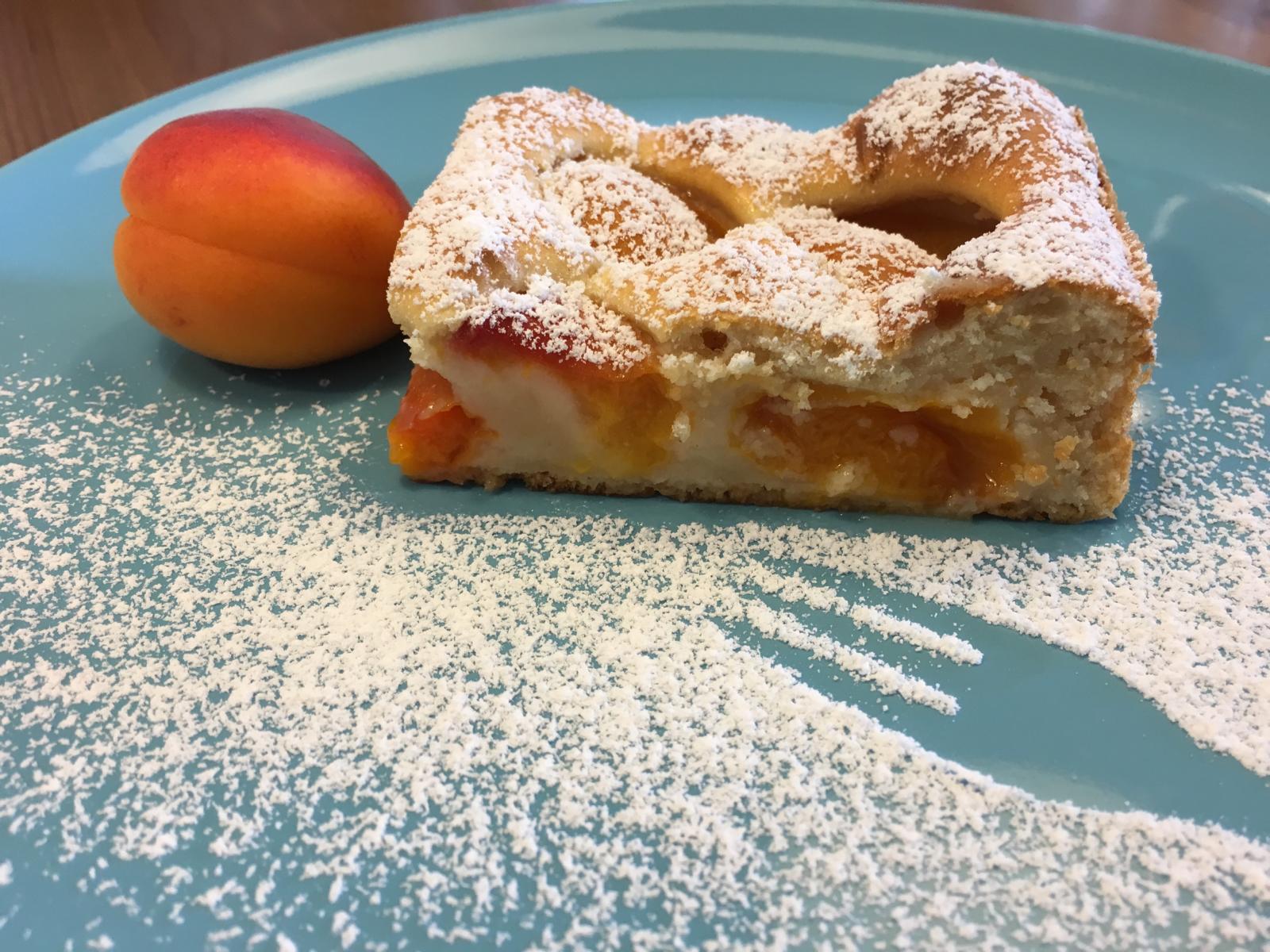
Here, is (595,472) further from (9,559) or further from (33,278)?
(33,278)

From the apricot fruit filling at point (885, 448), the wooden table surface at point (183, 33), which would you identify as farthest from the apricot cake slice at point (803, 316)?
the wooden table surface at point (183, 33)

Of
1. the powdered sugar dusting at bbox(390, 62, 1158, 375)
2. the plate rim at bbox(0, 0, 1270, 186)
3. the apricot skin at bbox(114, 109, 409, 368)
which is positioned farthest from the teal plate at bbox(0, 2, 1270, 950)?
the powdered sugar dusting at bbox(390, 62, 1158, 375)

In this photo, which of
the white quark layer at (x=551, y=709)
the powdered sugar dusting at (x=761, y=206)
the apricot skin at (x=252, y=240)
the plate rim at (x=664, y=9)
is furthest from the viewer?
the plate rim at (x=664, y=9)

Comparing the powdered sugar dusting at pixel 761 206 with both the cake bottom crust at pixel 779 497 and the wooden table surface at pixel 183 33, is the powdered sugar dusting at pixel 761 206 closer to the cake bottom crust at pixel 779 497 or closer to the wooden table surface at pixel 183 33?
the cake bottom crust at pixel 779 497

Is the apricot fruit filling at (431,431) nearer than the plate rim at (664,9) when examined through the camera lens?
Yes

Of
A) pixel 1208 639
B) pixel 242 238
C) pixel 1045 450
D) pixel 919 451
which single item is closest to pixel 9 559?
pixel 242 238

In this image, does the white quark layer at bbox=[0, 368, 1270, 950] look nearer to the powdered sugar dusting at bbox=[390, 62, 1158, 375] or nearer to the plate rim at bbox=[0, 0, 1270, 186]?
the powdered sugar dusting at bbox=[390, 62, 1158, 375]

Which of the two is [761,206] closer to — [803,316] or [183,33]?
[803,316]
